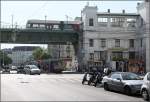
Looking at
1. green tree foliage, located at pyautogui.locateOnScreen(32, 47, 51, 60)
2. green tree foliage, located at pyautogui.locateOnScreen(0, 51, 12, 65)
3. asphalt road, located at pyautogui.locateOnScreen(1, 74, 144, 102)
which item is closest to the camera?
asphalt road, located at pyautogui.locateOnScreen(1, 74, 144, 102)

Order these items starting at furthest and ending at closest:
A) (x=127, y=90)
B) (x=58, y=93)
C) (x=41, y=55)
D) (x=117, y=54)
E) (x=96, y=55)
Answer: (x=41, y=55) < (x=117, y=54) < (x=96, y=55) < (x=58, y=93) < (x=127, y=90)

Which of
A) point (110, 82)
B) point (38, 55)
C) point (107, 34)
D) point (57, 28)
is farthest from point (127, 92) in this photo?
point (38, 55)

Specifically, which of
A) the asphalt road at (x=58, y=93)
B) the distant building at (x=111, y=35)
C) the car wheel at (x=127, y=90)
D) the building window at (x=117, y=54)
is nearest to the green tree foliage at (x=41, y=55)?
the distant building at (x=111, y=35)

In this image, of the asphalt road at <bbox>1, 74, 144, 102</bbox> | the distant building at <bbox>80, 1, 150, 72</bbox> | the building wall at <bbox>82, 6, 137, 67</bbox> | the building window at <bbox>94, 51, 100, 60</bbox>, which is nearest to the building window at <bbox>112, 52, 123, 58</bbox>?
the distant building at <bbox>80, 1, 150, 72</bbox>

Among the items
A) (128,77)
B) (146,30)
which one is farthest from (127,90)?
(146,30)

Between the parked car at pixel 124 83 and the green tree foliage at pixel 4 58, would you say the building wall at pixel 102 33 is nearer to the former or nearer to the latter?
the parked car at pixel 124 83

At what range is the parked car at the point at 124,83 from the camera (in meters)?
21.7

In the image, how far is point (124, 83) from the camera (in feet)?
74.2

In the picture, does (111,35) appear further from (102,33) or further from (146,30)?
(146,30)

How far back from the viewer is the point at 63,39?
266ft

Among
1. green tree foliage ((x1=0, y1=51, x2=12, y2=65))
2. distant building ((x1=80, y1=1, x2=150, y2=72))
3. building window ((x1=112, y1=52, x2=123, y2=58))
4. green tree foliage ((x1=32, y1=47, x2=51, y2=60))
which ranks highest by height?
distant building ((x1=80, y1=1, x2=150, y2=72))

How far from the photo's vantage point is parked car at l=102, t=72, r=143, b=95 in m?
21.7

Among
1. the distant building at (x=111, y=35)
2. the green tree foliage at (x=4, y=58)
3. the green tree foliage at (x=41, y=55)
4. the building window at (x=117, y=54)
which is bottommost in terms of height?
the green tree foliage at (x=4, y=58)

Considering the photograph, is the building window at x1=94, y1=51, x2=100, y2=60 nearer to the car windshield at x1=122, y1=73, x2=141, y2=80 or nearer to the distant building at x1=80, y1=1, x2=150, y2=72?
the distant building at x1=80, y1=1, x2=150, y2=72
